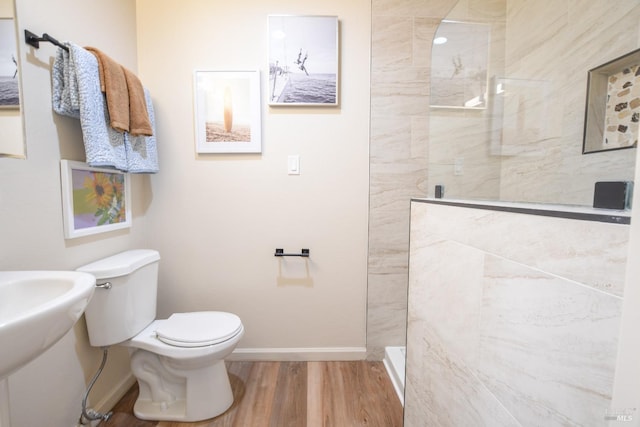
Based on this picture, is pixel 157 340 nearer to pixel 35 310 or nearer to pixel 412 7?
pixel 35 310

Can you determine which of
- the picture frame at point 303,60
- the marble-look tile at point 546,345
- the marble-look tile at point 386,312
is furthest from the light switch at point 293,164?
the marble-look tile at point 546,345

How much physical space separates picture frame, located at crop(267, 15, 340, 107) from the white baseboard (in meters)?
1.62

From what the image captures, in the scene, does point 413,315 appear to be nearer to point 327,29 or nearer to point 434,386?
point 434,386

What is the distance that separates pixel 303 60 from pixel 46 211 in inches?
58.8

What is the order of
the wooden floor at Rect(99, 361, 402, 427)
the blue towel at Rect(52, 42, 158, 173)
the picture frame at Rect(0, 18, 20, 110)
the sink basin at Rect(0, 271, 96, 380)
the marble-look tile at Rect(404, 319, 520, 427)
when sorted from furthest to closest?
the wooden floor at Rect(99, 361, 402, 427) < the blue towel at Rect(52, 42, 158, 173) < the picture frame at Rect(0, 18, 20, 110) < the marble-look tile at Rect(404, 319, 520, 427) < the sink basin at Rect(0, 271, 96, 380)

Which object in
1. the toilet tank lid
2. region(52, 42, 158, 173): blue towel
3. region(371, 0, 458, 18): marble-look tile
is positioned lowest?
the toilet tank lid

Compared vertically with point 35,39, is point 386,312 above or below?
below

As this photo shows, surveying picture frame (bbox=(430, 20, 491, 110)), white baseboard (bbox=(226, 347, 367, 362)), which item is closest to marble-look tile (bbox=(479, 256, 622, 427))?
picture frame (bbox=(430, 20, 491, 110))

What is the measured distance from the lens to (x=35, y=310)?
57 centimetres

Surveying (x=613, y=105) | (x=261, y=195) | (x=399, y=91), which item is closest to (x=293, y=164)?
(x=261, y=195)

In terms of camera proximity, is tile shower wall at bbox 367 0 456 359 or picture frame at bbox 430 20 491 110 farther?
tile shower wall at bbox 367 0 456 359

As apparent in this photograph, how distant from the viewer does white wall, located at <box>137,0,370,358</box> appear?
63.5 inches

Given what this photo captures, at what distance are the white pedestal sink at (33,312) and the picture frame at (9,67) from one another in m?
0.60

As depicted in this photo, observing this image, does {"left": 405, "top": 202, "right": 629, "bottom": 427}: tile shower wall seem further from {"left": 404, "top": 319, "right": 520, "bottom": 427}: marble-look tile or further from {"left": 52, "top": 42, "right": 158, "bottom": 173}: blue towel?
{"left": 52, "top": 42, "right": 158, "bottom": 173}: blue towel
